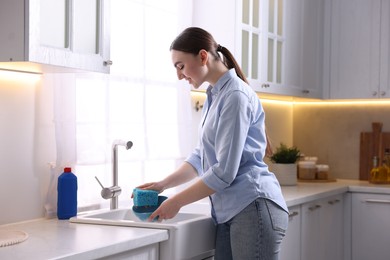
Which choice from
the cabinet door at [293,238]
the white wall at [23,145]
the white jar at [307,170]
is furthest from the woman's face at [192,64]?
→ the white jar at [307,170]

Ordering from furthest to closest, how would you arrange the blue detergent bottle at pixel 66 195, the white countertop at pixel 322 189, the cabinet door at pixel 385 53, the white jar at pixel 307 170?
the white jar at pixel 307 170 → the cabinet door at pixel 385 53 → the white countertop at pixel 322 189 → the blue detergent bottle at pixel 66 195

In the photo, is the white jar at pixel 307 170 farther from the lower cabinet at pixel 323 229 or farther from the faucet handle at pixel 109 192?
the faucet handle at pixel 109 192

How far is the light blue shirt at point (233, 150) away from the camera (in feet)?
7.41

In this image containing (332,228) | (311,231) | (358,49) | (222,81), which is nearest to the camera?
(222,81)

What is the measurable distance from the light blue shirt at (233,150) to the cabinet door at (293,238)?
3.09 feet

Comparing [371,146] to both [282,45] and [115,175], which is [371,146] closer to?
[282,45]

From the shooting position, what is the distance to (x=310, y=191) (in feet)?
12.4

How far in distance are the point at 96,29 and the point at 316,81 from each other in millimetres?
→ 2489

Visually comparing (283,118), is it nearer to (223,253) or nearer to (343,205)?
(343,205)

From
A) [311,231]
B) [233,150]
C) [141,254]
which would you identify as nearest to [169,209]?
[141,254]

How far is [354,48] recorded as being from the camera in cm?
448

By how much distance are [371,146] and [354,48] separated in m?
0.72

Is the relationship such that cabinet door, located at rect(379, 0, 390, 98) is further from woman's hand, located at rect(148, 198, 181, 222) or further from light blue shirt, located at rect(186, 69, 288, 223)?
woman's hand, located at rect(148, 198, 181, 222)

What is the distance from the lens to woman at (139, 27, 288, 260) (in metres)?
2.28
